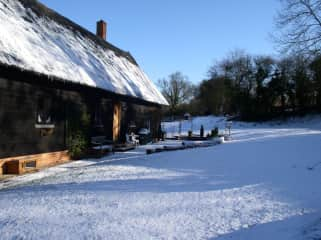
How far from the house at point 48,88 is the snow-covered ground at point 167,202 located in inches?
52.3

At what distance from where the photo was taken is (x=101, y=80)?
12859 millimetres

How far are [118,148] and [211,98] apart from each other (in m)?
36.7

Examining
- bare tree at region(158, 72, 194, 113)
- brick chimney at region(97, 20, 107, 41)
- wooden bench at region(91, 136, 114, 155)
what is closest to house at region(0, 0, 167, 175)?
wooden bench at region(91, 136, 114, 155)

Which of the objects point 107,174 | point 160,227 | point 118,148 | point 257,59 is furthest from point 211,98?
point 160,227

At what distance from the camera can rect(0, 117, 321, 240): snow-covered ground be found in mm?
4145

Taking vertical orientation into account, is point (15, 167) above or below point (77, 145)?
below

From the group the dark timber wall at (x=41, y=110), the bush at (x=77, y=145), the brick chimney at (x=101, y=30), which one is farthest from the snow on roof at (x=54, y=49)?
Result: the brick chimney at (x=101, y=30)

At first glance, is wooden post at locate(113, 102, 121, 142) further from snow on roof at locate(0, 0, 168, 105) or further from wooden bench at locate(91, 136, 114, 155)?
wooden bench at locate(91, 136, 114, 155)

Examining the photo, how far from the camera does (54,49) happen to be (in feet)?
37.1

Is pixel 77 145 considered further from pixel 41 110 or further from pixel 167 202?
pixel 167 202

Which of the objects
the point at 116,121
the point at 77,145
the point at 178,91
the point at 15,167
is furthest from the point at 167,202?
the point at 178,91

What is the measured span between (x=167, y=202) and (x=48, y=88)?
674 cm

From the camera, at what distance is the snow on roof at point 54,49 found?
8.84m

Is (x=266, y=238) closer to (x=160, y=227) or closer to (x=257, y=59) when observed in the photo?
(x=160, y=227)
